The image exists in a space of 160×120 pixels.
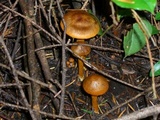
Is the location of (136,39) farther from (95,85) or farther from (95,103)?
(95,103)

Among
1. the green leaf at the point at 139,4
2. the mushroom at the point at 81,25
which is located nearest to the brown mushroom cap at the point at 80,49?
the mushroom at the point at 81,25

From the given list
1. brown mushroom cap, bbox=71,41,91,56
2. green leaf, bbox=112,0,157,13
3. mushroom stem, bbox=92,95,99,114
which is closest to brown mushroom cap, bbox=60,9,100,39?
brown mushroom cap, bbox=71,41,91,56

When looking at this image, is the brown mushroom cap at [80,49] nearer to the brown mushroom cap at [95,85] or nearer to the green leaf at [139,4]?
the brown mushroom cap at [95,85]

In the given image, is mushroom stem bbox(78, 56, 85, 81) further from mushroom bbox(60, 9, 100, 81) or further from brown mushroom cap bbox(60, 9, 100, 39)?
brown mushroom cap bbox(60, 9, 100, 39)

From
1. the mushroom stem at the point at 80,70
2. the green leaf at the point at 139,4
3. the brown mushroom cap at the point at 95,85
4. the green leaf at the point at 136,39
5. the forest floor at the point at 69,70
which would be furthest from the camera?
the mushroom stem at the point at 80,70

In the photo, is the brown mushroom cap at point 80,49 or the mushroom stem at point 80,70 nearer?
the brown mushroom cap at point 80,49

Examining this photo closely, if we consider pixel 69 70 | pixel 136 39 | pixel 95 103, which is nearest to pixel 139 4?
pixel 136 39

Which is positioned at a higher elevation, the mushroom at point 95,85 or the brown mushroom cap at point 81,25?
the brown mushroom cap at point 81,25

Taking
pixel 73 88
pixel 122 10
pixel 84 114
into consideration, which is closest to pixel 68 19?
pixel 122 10

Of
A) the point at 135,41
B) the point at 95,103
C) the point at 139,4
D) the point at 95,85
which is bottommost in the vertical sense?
the point at 95,103
